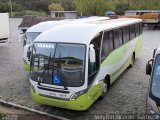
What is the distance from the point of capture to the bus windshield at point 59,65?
8.62 metres

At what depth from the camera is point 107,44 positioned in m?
11.0

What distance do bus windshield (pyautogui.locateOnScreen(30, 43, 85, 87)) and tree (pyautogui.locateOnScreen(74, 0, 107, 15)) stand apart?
42595mm

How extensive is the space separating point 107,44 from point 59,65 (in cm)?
286

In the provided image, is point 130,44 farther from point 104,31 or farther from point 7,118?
point 7,118

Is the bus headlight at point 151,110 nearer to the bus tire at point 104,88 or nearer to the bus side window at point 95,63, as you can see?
the bus side window at point 95,63

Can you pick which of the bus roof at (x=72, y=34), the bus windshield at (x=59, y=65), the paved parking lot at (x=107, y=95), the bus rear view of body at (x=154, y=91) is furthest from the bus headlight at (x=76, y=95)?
the bus rear view of body at (x=154, y=91)

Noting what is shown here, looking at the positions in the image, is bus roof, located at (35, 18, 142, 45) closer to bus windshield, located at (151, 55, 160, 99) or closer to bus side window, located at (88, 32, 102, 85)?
bus side window, located at (88, 32, 102, 85)

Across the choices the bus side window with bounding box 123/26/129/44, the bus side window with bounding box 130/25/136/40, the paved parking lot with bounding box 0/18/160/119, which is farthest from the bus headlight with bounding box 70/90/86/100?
the bus side window with bounding box 130/25/136/40

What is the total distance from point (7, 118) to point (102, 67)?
3525mm

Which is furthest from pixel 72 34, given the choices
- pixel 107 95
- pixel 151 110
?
pixel 151 110

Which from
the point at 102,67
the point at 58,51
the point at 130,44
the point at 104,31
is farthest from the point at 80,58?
the point at 130,44

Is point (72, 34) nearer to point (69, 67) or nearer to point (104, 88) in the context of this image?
point (69, 67)

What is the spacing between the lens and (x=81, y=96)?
856cm

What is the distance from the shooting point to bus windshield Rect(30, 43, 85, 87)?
8.62 metres
